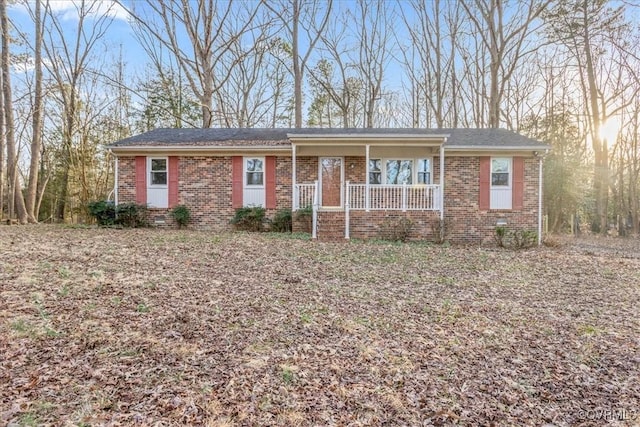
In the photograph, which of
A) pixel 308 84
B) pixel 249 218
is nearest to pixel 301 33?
pixel 308 84

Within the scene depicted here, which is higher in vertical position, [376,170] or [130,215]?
[376,170]

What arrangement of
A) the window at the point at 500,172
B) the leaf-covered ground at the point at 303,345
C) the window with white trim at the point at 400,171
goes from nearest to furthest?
the leaf-covered ground at the point at 303,345 < the window at the point at 500,172 < the window with white trim at the point at 400,171

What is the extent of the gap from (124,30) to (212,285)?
19.1 metres

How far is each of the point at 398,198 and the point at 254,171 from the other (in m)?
4.73

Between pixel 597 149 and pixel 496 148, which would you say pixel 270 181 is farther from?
pixel 597 149

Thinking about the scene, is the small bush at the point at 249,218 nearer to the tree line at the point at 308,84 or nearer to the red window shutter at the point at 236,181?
the red window shutter at the point at 236,181

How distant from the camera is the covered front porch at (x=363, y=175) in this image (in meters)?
10.4

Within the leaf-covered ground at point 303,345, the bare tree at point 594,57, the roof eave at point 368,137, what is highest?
the bare tree at point 594,57

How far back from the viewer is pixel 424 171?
11883mm

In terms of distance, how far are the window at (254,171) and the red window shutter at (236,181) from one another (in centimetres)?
19

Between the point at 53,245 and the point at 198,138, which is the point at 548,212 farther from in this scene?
the point at 53,245

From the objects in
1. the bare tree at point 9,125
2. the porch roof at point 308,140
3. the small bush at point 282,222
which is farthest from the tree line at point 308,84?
the small bush at point 282,222

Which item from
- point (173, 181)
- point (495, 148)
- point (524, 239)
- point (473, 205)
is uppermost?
point (495, 148)

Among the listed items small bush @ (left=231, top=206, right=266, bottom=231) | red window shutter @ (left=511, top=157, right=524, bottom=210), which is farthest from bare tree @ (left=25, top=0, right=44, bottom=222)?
red window shutter @ (left=511, top=157, right=524, bottom=210)
